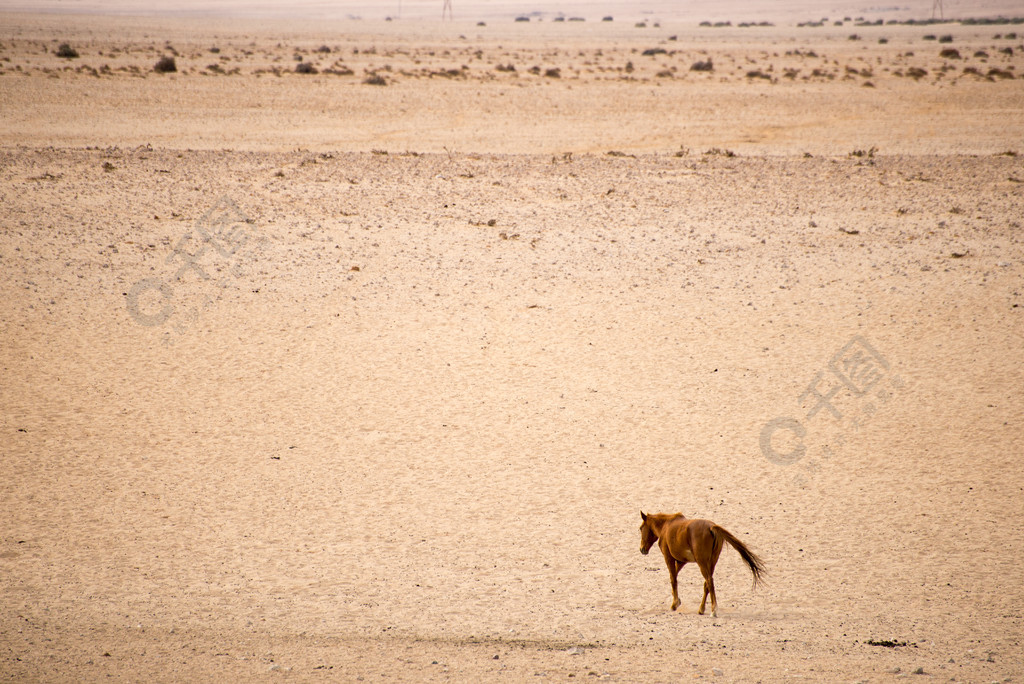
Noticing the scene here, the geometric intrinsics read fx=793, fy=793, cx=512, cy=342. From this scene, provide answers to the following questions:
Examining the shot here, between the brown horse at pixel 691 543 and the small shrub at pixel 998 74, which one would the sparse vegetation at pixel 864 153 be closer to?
the brown horse at pixel 691 543

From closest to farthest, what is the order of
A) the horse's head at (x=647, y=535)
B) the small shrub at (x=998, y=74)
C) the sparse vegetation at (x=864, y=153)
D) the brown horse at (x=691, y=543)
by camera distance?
the brown horse at (x=691, y=543)
the horse's head at (x=647, y=535)
the sparse vegetation at (x=864, y=153)
the small shrub at (x=998, y=74)

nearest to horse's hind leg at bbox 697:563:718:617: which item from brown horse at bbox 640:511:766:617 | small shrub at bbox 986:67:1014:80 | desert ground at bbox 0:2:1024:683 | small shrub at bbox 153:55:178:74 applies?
brown horse at bbox 640:511:766:617

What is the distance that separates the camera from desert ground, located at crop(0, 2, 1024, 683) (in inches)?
209

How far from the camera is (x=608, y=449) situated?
7891mm

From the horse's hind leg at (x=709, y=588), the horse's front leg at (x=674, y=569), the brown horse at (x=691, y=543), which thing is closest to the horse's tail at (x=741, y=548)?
the brown horse at (x=691, y=543)

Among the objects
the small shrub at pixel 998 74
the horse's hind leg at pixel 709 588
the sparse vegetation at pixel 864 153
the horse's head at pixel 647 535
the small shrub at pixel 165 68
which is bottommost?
the horse's hind leg at pixel 709 588

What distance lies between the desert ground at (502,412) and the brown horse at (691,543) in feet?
1.46

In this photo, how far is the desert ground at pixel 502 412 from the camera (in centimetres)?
532

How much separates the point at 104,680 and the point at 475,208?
12348mm

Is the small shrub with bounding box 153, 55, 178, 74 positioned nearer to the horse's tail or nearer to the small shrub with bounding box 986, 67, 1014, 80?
the small shrub with bounding box 986, 67, 1014, 80

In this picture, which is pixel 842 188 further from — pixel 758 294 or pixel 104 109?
pixel 104 109

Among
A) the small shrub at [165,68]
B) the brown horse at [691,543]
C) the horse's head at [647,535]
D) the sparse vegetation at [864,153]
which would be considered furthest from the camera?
the small shrub at [165,68]

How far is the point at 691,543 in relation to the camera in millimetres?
4902

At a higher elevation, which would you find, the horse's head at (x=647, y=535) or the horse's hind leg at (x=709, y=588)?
the horse's head at (x=647, y=535)
